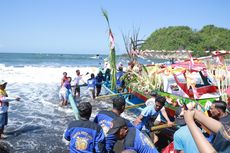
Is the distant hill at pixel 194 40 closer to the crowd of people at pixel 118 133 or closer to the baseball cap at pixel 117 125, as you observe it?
the crowd of people at pixel 118 133

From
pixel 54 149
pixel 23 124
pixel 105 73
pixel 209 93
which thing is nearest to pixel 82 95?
pixel 105 73

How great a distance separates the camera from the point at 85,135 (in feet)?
13.6

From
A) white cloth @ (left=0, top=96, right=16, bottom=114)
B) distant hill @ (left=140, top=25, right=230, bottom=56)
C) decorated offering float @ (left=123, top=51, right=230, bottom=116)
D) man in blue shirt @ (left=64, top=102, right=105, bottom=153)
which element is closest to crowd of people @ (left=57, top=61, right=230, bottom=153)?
man in blue shirt @ (left=64, top=102, right=105, bottom=153)

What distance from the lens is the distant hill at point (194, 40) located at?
217 ft

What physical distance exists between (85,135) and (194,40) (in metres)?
76.0

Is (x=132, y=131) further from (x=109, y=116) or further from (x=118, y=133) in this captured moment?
(x=109, y=116)

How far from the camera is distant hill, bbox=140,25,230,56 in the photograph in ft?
217

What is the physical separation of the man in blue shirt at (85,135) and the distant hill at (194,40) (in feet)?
187

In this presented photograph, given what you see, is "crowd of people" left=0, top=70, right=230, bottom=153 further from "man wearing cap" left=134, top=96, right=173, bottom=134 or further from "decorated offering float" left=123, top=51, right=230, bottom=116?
"decorated offering float" left=123, top=51, right=230, bottom=116

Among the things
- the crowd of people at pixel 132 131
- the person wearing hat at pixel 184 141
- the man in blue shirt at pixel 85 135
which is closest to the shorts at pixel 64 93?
the crowd of people at pixel 132 131

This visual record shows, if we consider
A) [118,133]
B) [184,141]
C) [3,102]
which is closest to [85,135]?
[118,133]

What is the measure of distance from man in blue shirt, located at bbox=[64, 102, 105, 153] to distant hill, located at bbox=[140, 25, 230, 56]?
56.9 m

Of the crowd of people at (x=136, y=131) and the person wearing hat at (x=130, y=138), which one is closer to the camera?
the crowd of people at (x=136, y=131)

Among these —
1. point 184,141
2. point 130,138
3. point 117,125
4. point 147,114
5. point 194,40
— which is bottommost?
point 147,114
